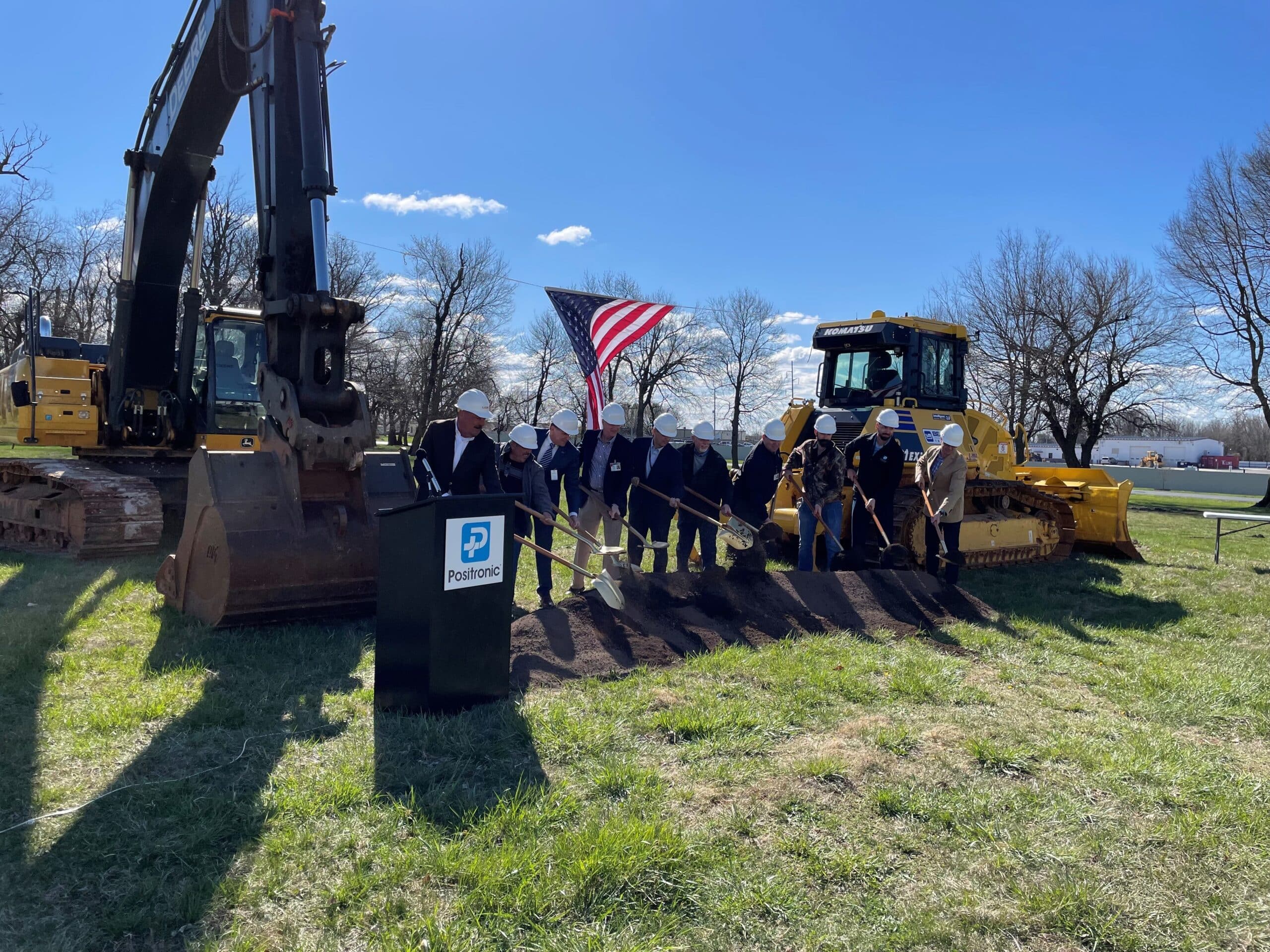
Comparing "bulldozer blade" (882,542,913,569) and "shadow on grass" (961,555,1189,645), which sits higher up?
"bulldozer blade" (882,542,913,569)

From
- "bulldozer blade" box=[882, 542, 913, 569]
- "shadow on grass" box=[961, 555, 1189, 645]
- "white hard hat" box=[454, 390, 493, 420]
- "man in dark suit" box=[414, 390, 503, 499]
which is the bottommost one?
"shadow on grass" box=[961, 555, 1189, 645]

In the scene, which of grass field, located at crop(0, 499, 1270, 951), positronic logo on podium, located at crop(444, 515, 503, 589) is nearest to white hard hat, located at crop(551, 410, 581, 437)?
grass field, located at crop(0, 499, 1270, 951)

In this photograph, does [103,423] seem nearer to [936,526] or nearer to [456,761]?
[456,761]

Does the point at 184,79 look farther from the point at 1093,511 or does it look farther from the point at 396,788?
the point at 1093,511

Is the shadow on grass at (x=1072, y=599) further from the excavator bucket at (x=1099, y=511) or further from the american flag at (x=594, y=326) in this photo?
the american flag at (x=594, y=326)

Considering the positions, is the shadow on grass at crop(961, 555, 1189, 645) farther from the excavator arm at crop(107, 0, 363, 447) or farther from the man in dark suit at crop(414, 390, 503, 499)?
the excavator arm at crop(107, 0, 363, 447)

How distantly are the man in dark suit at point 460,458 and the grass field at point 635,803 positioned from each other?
1.33 m

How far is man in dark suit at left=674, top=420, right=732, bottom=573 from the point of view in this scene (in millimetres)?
9484

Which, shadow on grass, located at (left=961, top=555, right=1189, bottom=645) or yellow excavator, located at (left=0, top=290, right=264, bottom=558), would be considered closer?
shadow on grass, located at (left=961, top=555, right=1189, bottom=645)

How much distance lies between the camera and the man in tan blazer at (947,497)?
9.58 meters

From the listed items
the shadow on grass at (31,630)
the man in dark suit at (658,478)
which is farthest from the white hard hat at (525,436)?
the shadow on grass at (31,630)

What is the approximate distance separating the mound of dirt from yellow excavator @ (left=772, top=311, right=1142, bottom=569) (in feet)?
7.04

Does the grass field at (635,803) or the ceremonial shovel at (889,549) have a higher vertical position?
the ceremonial shovel at (889,549)

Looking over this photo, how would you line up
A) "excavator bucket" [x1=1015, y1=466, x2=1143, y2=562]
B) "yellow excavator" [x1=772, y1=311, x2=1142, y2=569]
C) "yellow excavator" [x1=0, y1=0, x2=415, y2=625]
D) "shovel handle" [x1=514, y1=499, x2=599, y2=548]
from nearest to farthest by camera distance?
"yellow excavator" [x1=0, y1=0, x2=415, y2=625], "shovel handle" [x1=514, y1=499, x2=599, y2=548], "yellow excavator" [x1=772, y1=311, x2=1142, y2=569], "excavator bucket" [x1=1015, y1=466, x2=1143, y2=562]
